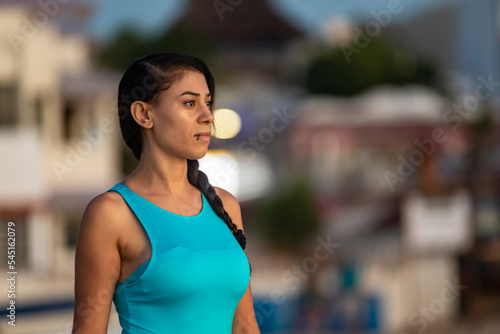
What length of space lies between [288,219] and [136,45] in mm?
22390

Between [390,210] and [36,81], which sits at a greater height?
[36,81]

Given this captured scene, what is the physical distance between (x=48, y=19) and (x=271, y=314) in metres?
7.55

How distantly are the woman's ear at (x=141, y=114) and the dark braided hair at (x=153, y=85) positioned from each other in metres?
0.01

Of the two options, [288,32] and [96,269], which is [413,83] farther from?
[96,269]

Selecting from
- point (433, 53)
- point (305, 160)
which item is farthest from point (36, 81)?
point (433, 53)

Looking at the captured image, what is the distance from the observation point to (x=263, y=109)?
100 feet

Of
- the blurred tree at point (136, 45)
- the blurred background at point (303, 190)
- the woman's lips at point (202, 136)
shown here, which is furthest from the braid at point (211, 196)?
the blurred tree at point (136, 45)

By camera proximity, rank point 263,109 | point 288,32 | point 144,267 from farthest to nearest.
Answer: point 288,32
point 263,109
point 144,267

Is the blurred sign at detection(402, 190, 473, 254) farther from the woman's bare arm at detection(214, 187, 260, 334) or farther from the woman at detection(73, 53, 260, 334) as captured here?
the woman at detection(73, 53, 260, 334)

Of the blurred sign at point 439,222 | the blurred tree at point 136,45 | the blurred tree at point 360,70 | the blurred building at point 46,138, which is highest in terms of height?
the blurred tree at point 136,45

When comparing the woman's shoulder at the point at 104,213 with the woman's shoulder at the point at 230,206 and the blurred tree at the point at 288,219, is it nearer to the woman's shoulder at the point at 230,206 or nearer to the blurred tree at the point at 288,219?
the woman's shoulder at the point at 230,206

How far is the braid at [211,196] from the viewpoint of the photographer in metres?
2.06

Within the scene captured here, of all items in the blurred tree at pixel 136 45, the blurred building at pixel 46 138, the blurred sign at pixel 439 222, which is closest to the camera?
the blurred building at pixel 46 138

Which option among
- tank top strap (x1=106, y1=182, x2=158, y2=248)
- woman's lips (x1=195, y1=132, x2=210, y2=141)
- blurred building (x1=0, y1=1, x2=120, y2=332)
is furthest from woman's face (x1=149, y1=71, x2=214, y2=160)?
blurred building (x1=0, y1=1, x2=120, y2=332)
